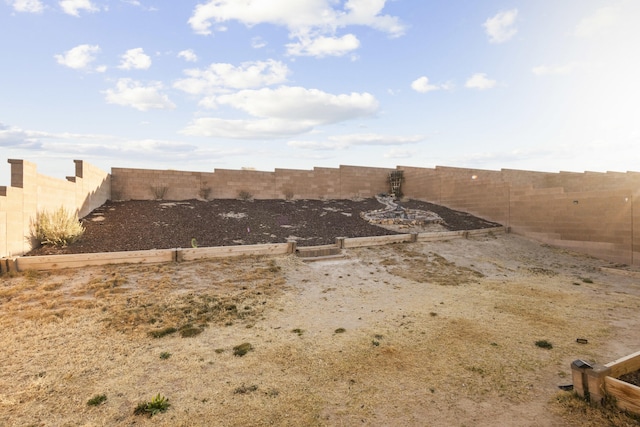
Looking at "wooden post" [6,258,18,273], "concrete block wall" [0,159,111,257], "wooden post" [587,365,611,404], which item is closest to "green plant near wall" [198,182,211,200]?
"concrete block wall" [0,159,111,257]

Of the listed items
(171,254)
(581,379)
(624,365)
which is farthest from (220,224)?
(624,365)

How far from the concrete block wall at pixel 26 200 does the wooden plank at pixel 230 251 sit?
13.1 ft

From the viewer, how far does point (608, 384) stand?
3363 mm

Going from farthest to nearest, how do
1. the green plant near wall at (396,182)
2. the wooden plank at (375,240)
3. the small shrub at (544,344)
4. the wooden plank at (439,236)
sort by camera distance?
the green plant near wall at (396,182) → the wooden plank at (439,236) → the wooden plank at (375,240) → the small shrub at (544,344)

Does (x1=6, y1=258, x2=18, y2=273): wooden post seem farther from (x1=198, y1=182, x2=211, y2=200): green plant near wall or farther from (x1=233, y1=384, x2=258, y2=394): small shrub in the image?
(x1=198, y1=182, x2=211, y2=200): green plant near wall

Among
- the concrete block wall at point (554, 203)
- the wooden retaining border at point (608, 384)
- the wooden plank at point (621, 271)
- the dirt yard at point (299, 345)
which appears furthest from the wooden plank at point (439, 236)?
the wooden retaining border at point (608, 384)

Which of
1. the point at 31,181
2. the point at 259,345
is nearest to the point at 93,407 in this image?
the point at 259,345

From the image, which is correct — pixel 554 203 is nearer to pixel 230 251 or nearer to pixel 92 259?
pixel 230 251

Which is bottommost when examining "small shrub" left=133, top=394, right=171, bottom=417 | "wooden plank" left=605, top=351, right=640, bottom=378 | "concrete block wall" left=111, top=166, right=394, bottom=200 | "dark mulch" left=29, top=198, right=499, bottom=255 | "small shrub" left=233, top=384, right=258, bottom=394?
"small shrub" left=233, top=384, right=258, bottom=394

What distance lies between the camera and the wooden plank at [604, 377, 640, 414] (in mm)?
3127

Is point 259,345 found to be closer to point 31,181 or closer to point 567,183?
point 31,181

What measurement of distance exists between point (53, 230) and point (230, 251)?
16.6 ft

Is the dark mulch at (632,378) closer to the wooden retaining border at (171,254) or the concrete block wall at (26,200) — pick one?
the wooden retaining border at (171,254)

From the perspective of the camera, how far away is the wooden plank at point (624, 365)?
3.52m
